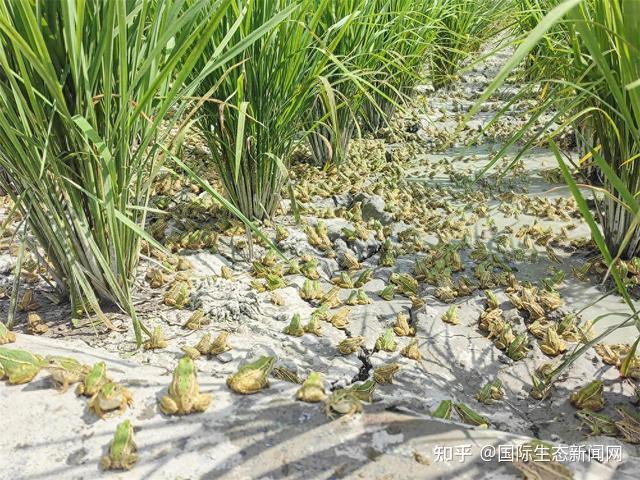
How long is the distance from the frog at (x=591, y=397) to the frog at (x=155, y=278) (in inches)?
48.0

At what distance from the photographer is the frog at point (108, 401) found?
98cm

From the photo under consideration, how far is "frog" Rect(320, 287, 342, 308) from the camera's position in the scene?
1.75m

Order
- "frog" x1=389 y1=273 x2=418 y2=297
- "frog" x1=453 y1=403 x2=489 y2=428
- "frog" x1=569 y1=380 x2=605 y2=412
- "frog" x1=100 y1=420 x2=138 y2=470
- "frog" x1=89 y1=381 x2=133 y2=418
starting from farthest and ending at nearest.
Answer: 1. "frog" x1=389 y1=273 x2=418 y2=297
2. "frog" x1=569 y1=380 x2=605 y2=412
3. "frog" x1=453 y1=403 x2=489 y2=428
4. "frog" x1=89 y1=381 x2=133 y2=418
5. "frog" x1=100 y1=420 x2=138 y2=470

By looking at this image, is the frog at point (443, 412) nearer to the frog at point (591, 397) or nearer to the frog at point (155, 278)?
the frog at point (591, 397)

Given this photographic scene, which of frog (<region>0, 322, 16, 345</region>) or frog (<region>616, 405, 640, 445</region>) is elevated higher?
frog (<region>0, 322, 16, 345</region>)

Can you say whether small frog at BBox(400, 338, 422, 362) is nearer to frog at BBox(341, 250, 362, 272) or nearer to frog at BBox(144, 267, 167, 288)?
frog at BBox(341, 250, 362, 272)

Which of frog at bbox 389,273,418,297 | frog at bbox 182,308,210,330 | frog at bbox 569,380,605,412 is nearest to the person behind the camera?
frog at bbox 569,380,605,412


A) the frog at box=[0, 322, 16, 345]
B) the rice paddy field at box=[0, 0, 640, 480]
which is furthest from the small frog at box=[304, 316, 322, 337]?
the frog at box=[0, 322, 16, 345]

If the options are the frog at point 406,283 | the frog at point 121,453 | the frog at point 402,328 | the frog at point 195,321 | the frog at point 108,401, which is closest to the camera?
the frog at point 121,453

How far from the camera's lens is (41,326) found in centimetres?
138

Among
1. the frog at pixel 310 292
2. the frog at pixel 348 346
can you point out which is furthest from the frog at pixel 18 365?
the frog at pixel 310 292

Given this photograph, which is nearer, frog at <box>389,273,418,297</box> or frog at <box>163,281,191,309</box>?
frog at <box>163,281,191,309</box>

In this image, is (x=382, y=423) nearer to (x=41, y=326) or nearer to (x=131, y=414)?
(x=131, y=414)

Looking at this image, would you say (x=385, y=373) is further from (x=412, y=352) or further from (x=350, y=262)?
(x=350, y=262)
